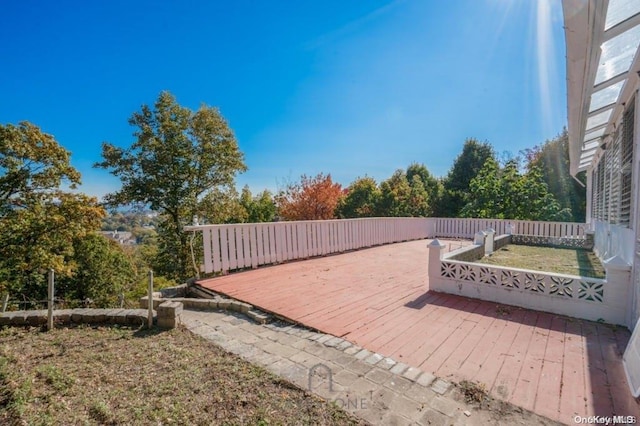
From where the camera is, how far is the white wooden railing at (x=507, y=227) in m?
9.78

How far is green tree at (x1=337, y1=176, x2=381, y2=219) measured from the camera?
18.8 m

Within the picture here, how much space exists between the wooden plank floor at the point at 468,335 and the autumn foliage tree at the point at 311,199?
548 inches

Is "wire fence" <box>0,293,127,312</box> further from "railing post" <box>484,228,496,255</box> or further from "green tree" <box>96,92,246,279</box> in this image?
"railing post" <box>484,228,496,255</box>

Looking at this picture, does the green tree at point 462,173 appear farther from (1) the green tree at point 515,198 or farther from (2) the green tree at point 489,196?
(1) the green tree at point 515,198

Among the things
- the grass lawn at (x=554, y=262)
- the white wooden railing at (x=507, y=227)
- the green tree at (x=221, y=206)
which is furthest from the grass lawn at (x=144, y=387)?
the white wooden railing at (x=507, y=227)

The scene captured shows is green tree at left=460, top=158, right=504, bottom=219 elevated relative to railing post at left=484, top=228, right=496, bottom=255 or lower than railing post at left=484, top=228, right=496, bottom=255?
elevated

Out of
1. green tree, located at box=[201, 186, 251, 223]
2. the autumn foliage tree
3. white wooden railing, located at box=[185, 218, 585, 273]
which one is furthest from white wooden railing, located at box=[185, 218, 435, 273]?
the autumn foliage tree

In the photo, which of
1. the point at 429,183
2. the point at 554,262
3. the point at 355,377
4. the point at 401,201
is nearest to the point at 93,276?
the point at 401,201

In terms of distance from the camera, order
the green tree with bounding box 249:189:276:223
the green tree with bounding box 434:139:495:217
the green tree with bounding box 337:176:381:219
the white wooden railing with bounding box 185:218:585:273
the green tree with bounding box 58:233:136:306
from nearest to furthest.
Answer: the white wooden railing with bounding box 185:218:585:273, the green tree with bounding box 58:233:136:306, the green tree with bounding box 249:189:276:223, the green tree with bounding box 337:176:381:219, the green tree with bounding box 434:139:495:217

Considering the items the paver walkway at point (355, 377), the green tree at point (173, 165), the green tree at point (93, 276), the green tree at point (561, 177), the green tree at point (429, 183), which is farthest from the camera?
the green tree at point (429, 183)

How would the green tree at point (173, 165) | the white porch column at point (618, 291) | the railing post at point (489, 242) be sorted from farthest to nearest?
the green tree at point (173, 165)
the railing post at point (489, 242)
the white porch column at point (618, 291)

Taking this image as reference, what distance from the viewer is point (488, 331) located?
287 centimetres

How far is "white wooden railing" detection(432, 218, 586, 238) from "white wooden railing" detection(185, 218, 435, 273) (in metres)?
3.74

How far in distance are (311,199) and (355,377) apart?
16982 millimetres
